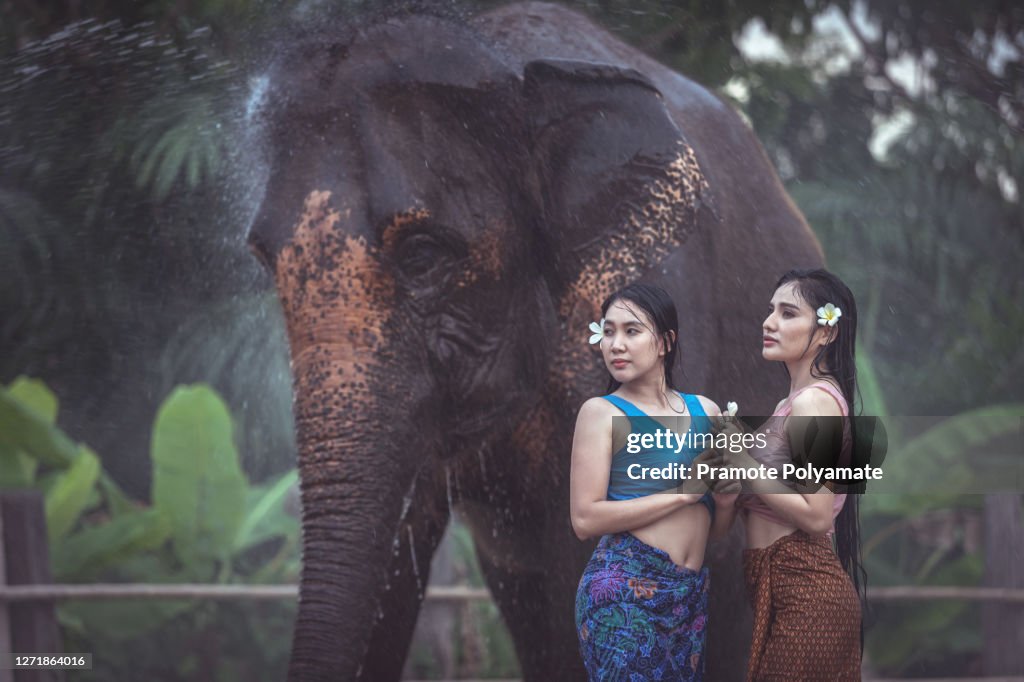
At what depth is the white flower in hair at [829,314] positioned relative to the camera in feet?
5.29

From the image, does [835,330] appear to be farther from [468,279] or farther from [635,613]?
[468,279]

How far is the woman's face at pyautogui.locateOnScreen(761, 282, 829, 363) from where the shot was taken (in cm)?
163

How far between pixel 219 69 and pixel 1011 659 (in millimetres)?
2677

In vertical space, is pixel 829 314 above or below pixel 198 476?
above

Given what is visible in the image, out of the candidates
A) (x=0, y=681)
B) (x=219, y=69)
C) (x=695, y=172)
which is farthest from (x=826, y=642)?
(x=219, y=69)

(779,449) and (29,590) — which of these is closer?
(779,449)

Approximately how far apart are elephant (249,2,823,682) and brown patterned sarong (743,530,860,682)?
0.62 metres

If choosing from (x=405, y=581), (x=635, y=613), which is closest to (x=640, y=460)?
(x=635, y=613)

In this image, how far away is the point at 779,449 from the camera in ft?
5.22

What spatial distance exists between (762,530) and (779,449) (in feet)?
0.36

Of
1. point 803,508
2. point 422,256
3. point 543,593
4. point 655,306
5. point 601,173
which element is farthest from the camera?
point 543,593

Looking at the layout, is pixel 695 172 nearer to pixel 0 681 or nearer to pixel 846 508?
pixel 846 508

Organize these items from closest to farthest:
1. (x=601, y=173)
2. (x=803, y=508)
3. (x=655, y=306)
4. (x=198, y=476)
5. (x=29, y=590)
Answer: (x=803, y=508), (x=655, y=306), (x=601, y=173), (x=29, y=590), (x=198, y=476)

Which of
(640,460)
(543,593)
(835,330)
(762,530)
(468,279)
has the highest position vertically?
(468,279)
